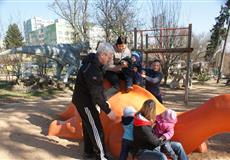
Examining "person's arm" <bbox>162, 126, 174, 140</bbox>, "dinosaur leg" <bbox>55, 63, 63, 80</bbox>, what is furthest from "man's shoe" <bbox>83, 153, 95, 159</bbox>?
"dinosaur leg" <bbox>55, 63, 63, 80</bbox>

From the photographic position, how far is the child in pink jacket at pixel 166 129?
13.5 feet

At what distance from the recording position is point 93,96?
4133 mm

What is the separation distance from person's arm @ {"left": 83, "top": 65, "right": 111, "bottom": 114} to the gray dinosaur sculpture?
12326mm

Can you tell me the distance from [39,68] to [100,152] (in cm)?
1599

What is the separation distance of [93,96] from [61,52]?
13.2 meters

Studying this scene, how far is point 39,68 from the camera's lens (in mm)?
19656

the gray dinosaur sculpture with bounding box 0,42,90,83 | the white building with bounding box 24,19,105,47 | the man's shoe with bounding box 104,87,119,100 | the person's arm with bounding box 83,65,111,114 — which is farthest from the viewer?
the white building with bounding box 24,19,105,47

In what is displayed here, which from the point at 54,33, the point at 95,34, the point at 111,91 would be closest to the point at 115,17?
the point at 95,34

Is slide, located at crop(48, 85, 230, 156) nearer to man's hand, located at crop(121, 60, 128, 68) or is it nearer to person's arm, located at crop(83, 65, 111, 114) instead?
man's hand, located at crop(121, 60, 128, 68)

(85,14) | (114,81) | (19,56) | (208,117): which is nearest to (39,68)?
(19,56)

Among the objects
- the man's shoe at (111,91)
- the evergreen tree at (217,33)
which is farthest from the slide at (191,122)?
the evergreen tree at (217,33)

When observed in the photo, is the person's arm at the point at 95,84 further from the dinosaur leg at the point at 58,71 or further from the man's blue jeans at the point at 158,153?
the dinosaur leg at the point at 58,71

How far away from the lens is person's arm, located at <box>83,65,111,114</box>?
4102 mm

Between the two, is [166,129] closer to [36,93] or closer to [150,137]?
[150,137]
